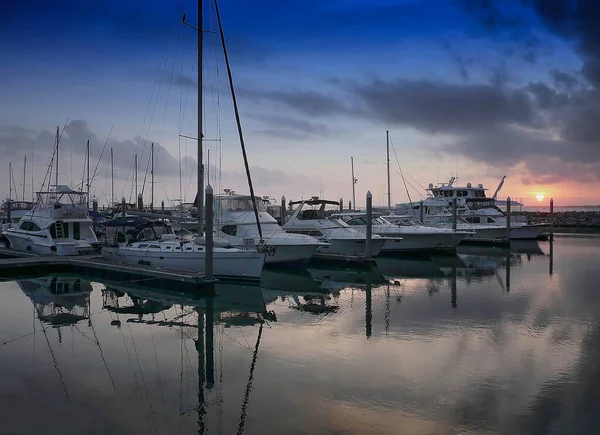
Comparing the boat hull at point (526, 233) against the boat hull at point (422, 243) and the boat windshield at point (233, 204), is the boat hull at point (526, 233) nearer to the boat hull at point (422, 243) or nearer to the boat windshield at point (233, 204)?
the boat hull at point (422, 243)

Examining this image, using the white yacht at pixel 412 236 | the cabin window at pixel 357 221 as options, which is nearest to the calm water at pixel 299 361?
the white yacht at pixel 412 236

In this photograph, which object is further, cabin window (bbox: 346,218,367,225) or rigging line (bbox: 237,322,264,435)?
cabin window (bbox: 346,218,367,225)

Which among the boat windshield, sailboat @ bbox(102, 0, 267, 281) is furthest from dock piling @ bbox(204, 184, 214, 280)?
the boat windshield

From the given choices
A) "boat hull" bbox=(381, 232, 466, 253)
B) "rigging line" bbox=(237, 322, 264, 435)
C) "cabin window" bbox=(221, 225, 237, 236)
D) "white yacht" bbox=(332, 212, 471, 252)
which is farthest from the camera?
"boat hull" bbox=(381, 232, 466, 253)

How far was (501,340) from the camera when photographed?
1239 cm

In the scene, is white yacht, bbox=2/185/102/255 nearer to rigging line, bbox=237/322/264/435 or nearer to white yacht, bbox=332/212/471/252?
white yacht, bbox=332/212/471/252

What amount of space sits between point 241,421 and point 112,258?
58.0ft

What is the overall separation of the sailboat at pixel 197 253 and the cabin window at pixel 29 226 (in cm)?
575

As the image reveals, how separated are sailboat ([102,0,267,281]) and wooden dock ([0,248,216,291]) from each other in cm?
78

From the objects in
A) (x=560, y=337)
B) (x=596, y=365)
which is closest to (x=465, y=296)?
(x=560, y=337)

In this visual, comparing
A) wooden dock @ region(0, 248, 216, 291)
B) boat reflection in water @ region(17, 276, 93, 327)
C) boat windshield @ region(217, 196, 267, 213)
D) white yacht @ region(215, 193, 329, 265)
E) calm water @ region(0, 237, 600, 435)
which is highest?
boat windshield @ region(217, 196, 267, 213)

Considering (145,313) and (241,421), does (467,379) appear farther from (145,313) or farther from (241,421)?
(145,313)

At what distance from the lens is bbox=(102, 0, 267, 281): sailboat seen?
2011 centimetres

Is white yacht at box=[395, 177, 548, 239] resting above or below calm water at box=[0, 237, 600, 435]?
above
